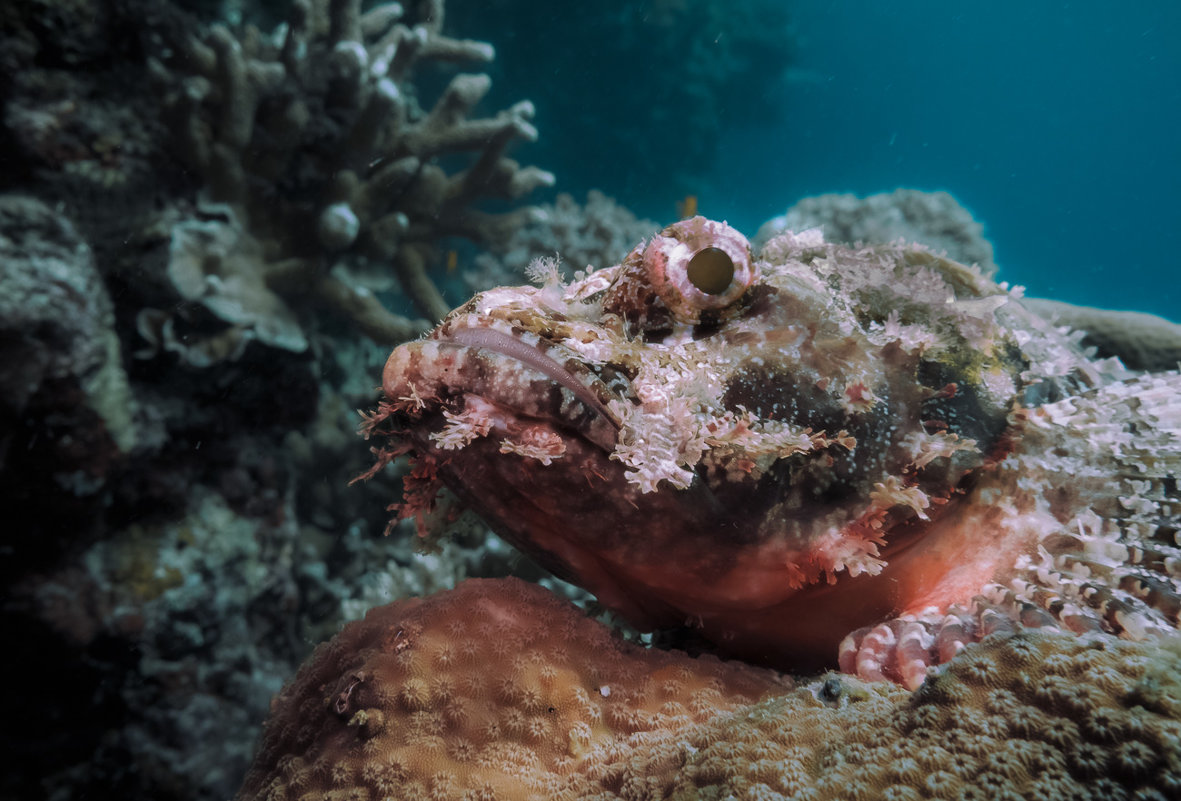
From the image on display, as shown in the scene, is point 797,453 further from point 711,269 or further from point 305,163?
point 305,163

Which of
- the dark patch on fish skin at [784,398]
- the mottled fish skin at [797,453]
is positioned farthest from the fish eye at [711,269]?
the dark patch on fish skin at [784,398]

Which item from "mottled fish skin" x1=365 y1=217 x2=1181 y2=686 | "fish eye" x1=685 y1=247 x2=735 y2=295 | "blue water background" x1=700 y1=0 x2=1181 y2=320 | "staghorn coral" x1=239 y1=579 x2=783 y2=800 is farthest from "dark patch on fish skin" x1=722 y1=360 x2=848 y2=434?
"blue water background" x1=700 y1=0 x2=1181 y2=320

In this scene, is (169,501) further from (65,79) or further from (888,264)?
(888,264)

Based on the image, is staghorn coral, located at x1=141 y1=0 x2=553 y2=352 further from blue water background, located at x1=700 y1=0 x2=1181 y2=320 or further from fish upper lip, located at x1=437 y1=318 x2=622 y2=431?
blue water background, located at x1=700 y1=0 x2=1181 y2=320

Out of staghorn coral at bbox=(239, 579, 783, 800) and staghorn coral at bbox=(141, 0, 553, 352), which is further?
staghorn coral at bbox=(141, 0, 553, 352)

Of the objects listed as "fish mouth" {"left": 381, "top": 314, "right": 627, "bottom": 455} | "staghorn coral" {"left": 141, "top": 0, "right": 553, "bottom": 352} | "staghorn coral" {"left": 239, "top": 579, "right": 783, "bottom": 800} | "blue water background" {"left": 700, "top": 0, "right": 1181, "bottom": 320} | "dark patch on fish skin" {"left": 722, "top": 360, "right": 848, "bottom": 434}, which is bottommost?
"staghorn coral" {"left": 239, "top": 579, "right": 783, "bottom": 800}

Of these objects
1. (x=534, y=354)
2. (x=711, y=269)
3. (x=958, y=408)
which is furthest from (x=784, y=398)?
(x=534, y=354)

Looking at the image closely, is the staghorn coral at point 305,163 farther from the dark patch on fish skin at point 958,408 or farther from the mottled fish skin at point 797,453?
the dark patch on fish skin at point 958,408
